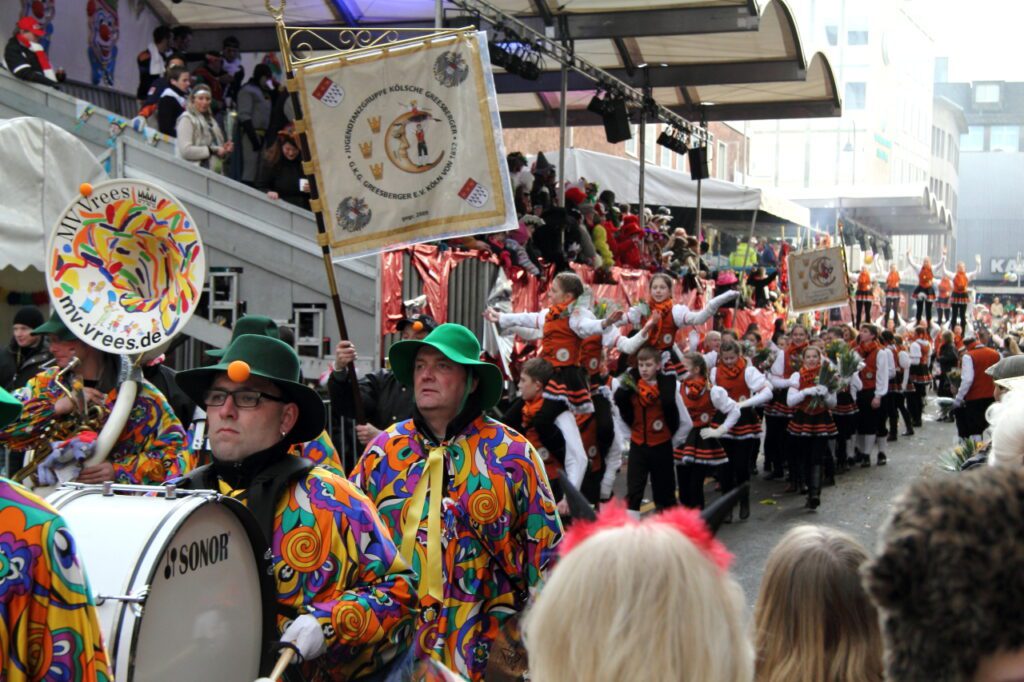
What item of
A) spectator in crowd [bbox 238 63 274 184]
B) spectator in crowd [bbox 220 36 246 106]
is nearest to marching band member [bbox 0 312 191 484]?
spectator in crowd [bbox 238 63 274 184]

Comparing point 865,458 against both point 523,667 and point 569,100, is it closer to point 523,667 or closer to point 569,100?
point 569,100

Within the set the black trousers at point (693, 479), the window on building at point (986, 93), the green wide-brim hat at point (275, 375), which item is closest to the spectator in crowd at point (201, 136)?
the black trousers at point (693, 479)

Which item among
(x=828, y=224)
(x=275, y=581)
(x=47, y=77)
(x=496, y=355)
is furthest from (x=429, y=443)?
(x=828, y=224)

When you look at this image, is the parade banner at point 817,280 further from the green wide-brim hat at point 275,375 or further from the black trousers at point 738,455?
the green wide-brim hat at point 275,375

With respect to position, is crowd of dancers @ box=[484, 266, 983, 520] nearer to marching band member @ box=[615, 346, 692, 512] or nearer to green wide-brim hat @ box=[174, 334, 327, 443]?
marching band member @ box=[615, 346, 692, 512]

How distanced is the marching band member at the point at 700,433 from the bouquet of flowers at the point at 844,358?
3230 millimetres

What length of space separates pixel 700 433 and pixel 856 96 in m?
78.0

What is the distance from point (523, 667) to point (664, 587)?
243 cm

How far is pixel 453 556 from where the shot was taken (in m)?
4.57

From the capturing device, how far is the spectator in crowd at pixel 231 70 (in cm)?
1557

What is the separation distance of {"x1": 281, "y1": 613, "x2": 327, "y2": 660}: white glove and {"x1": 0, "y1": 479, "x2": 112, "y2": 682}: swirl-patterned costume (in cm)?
97

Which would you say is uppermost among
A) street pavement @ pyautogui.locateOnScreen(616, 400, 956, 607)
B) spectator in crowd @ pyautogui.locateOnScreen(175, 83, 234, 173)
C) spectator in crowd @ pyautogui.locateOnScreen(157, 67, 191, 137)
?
spectator in crowd @ pyautogui.locateOnScreen(157, 67, 191, 137)

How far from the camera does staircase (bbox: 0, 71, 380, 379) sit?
499 inches

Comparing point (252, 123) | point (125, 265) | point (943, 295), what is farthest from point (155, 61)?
point (943, 295)
